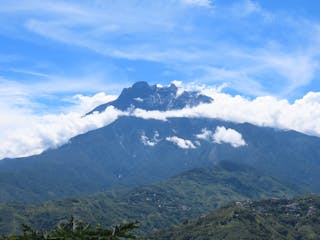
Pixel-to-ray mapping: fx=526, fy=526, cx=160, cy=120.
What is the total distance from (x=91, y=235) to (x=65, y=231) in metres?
1.62

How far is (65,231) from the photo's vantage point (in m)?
28.9

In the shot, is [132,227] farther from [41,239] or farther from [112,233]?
[41,239]

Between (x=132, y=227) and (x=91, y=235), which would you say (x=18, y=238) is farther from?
(x=132, y=227)

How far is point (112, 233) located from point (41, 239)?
396cm

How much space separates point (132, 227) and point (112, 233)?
46.8 inches

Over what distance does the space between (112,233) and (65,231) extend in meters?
2.59

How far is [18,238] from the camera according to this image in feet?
99.0

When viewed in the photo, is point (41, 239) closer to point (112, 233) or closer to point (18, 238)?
point (18, 238)

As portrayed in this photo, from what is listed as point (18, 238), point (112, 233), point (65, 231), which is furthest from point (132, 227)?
point (18, 238)

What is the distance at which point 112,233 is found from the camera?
29297 mm

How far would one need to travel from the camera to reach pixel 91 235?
2975cm

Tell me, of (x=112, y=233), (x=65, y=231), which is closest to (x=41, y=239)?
(x=65, y=231)

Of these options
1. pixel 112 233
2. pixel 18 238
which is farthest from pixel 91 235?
pixel 18 238

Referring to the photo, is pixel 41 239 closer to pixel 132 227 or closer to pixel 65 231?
pixel 65 231
